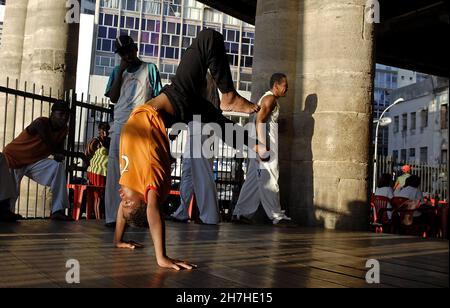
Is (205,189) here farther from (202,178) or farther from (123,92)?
(123,92)

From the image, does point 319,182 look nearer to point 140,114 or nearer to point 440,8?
point 140,114

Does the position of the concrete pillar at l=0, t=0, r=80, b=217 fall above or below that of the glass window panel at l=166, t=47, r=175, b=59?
below

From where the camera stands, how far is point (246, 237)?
6203 millimetres

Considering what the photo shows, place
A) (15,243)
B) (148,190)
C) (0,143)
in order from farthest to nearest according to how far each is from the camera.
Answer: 1. (0,143)
2. (15,243)
3. (148,190)

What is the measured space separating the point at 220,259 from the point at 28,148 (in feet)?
15.2

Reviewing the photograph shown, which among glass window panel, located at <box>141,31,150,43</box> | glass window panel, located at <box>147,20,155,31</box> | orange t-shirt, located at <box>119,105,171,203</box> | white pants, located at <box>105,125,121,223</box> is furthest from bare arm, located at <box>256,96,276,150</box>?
glass window panel, located at <box>147,20,155,31</box>

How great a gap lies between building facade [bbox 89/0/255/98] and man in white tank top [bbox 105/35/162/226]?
6736 cm

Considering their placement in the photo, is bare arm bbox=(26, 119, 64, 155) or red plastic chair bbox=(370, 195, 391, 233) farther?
red plastic chair bbox=(370, 195, 391, 233)

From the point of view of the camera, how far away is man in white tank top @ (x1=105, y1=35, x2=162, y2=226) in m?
6.88

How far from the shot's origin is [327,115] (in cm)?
841

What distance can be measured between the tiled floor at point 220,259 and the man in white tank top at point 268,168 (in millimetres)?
1547

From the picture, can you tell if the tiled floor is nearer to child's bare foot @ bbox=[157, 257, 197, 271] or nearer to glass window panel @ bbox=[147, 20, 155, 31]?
child's bare foot @ bbox=[157, 257, 197, 271]

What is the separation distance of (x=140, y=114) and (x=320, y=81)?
5.02 m

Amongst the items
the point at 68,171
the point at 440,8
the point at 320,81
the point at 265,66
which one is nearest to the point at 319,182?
the point at 320,81
